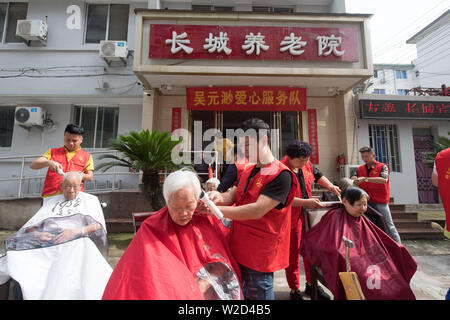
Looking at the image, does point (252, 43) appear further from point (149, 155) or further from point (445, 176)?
point (445, 176)

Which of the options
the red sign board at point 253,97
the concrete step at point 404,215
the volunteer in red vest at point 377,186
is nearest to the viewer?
the volunteer in red vest at point 377,186

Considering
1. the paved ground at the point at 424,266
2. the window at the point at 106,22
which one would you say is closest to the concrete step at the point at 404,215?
the paved ground at the point at 424,266

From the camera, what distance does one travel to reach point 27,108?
6.70 metres

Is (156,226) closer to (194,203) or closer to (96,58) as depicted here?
(194,203)

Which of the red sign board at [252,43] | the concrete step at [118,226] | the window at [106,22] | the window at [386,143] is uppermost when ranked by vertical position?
the window at [106,22]

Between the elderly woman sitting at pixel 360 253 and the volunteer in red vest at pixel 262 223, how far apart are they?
2.01 feet

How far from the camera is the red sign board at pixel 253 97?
6.51 meters

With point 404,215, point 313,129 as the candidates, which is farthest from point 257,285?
point 313,129

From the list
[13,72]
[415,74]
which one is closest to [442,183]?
[13,72]

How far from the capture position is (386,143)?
23.8 feet

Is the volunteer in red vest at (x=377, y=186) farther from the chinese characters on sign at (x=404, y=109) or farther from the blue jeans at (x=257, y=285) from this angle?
the chinese characters on sign at (x=404, y=109)

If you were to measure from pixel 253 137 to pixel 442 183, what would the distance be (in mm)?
1718

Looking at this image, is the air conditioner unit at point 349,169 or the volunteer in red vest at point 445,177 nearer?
the volunteer in red vest at point 445,177

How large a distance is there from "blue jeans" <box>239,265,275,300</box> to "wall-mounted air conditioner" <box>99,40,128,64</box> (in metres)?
7.33
